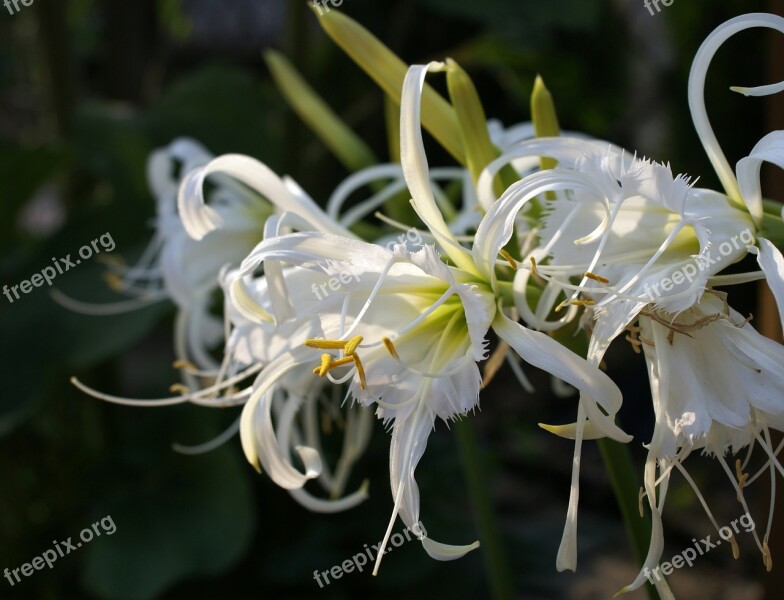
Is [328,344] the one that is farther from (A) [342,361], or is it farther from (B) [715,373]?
(B) [715,373]

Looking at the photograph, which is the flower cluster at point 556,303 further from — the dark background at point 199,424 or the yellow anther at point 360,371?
the dark background at point 199,424

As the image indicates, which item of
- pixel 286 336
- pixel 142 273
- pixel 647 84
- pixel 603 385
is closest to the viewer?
pixel 603 385

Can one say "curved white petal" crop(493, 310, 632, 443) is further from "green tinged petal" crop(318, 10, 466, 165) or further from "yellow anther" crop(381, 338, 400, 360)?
"green tinged petal" crop(318, 10, 466, 165)

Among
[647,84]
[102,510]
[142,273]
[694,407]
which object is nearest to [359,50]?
[694,407]

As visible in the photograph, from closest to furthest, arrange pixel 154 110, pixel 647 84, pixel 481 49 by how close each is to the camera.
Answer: pixel 154 110, pixel 481 49, pixel 647 84

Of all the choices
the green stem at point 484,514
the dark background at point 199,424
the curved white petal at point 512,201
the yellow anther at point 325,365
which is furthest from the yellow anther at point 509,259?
the dark background at point 199,424

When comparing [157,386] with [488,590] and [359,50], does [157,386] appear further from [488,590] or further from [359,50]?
[359,50]

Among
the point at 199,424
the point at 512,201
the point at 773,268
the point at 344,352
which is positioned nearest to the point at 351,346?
the point at 344,352
